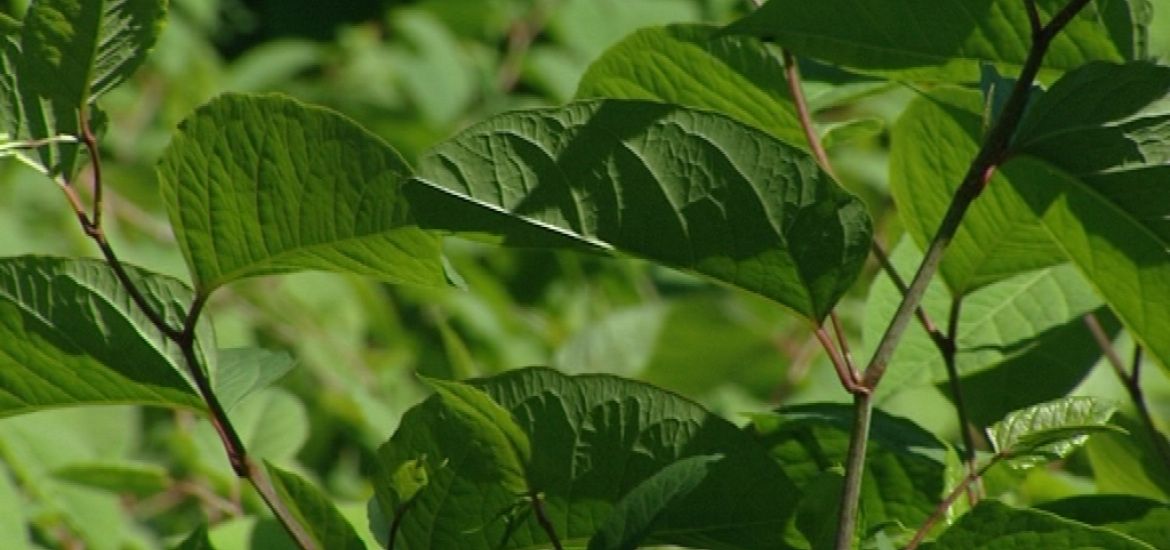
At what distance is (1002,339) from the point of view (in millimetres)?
776

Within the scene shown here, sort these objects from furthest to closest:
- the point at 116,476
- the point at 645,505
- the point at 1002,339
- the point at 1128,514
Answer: the point at 116,476 < the point at 1002,339 < the point at 1128,514 < the point at 645,505

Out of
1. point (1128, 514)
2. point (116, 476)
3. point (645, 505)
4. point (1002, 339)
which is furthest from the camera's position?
point (116, 476)

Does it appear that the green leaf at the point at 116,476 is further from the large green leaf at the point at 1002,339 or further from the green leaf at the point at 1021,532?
the green leaf at the point at 1021,532

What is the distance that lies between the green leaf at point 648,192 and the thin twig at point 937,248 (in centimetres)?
2

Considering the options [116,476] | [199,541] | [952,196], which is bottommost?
[116,476]

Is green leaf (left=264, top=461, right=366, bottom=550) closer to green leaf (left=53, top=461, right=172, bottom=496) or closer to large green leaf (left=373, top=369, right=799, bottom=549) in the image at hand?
large green leaf (left=373, top=369, right=799, bottom=549)

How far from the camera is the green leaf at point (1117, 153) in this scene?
1.72ft

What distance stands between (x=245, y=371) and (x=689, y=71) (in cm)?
21

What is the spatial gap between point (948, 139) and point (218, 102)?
30cm

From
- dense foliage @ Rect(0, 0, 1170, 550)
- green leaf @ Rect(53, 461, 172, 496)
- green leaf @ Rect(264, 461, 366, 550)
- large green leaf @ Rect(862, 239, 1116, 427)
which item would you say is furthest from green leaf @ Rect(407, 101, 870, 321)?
green leaf @ Rect(53, 461, 172, 496)

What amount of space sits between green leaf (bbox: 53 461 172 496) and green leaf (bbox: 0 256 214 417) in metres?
0.45

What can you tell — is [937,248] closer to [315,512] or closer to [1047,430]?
[1047,430]

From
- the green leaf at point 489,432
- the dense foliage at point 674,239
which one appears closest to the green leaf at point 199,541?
the dense foliage at point 674,239

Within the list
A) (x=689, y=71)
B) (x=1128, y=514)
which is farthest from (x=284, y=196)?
(x=1128, y=514)
